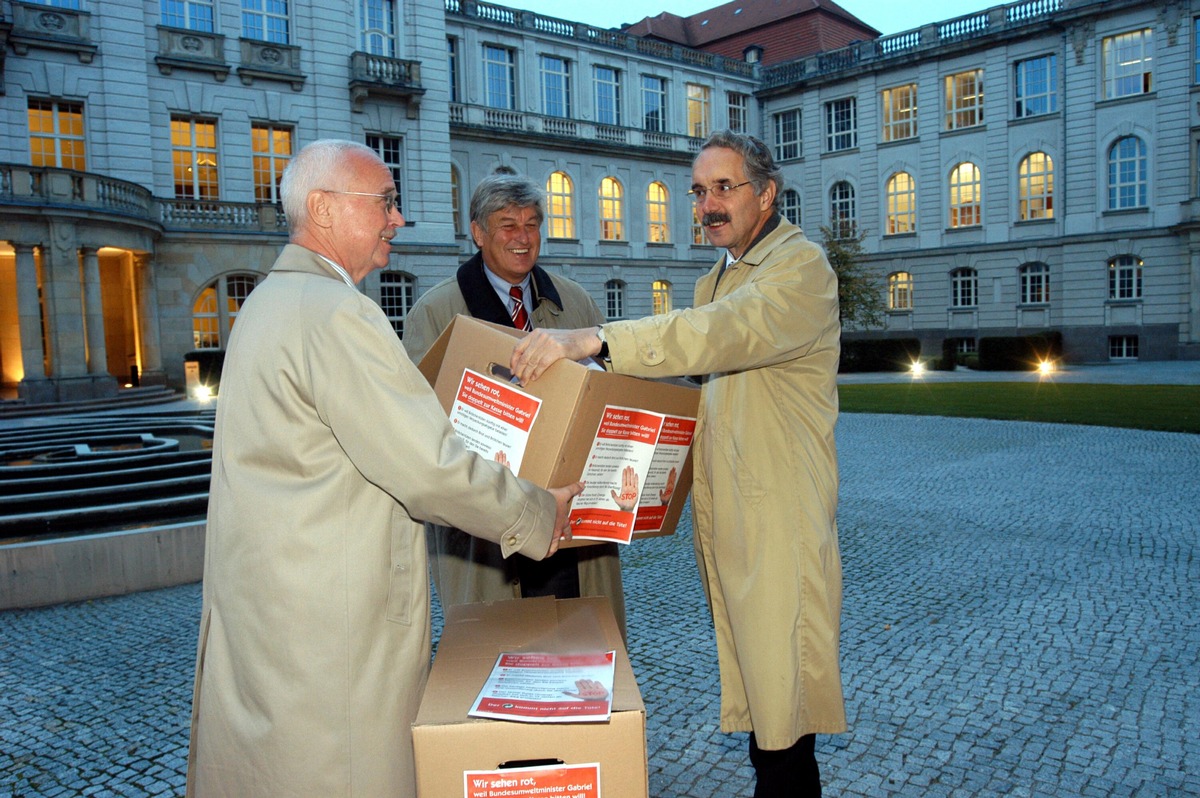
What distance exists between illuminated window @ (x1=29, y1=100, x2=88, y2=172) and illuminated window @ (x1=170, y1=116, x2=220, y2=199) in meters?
2.49

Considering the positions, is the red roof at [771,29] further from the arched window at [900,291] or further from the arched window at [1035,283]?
Answer: the arched window at [1035,283]

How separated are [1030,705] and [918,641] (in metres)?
0.98

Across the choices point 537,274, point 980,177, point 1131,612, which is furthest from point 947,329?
point 537,274

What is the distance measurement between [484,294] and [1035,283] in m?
39.2

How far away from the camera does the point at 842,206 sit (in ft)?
143

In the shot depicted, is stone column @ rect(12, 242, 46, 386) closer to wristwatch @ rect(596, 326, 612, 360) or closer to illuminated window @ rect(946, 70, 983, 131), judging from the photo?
wristwatch @ rect(596, 326, 612, 360)

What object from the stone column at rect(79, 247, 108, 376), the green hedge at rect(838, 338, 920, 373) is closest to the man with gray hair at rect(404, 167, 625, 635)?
the stone column at rect(79, 247, 108, 376)

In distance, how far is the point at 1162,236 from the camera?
111 ft

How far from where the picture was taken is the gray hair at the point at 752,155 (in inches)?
108

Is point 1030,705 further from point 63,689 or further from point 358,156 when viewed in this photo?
point 63,689

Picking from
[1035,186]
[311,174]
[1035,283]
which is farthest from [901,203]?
[311,174]

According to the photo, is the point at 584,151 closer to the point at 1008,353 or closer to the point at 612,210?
the point at 612,210

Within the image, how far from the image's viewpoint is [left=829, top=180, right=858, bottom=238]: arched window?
1699 inches

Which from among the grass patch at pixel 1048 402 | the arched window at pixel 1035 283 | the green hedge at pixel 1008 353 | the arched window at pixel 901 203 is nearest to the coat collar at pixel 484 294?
the grass patch at pixel 1048 402
